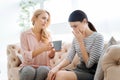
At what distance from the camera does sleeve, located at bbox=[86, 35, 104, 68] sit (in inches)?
79.4

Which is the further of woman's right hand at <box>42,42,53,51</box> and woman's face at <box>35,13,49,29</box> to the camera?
woman's face at <box>35,13,49,29</box>

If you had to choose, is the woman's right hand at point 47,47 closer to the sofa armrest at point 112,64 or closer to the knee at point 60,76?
the knee at point 60,76

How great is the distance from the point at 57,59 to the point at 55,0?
131cm

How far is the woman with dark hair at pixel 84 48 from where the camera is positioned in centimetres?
199

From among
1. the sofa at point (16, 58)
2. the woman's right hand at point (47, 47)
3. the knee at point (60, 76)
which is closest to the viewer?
the knee at point (60, 76)

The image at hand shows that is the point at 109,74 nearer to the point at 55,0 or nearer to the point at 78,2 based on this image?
the point at 78,2

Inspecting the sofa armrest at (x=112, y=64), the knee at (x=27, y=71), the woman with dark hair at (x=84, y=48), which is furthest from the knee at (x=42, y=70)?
the sofa armrest at (x=112, y=64)

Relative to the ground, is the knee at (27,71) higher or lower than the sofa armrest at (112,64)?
lower

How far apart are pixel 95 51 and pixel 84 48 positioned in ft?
0.32

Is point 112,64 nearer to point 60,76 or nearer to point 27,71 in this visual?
point 60,76

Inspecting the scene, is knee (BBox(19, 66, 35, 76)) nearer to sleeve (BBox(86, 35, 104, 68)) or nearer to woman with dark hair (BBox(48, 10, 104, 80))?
woman with dark hair (BBox(48, 10, 104, 80))

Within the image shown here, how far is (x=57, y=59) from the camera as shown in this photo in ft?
9.20

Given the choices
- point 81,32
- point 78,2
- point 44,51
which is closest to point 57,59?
point 44,51

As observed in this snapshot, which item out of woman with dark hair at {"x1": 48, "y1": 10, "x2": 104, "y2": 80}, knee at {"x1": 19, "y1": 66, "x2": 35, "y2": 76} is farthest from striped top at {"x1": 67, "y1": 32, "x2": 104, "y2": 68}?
knee at {"x1": 19, "y1": 66, "x2": 35, "y2": 76}
